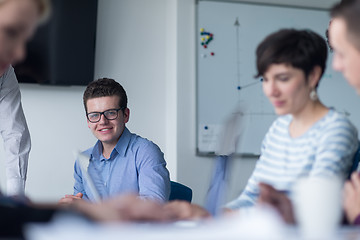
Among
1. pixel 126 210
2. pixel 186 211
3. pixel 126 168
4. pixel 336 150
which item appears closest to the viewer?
pixel 126 210

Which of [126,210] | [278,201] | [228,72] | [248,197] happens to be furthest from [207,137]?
[126,210]

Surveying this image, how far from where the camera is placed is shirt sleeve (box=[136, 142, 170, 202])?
2123 millimetres

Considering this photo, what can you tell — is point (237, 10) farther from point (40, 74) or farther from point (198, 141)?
point (40, 74)

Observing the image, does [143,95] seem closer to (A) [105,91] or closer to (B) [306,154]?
(A) [105,91]

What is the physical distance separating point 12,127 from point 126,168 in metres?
0.60

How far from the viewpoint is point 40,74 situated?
351cm

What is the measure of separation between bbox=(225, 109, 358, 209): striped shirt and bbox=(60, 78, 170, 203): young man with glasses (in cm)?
92

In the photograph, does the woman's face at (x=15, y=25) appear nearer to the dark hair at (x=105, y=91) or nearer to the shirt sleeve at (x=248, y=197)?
the shirt sleeve at (x=248, y=197)

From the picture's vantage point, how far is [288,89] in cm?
137

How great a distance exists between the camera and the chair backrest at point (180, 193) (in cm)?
228

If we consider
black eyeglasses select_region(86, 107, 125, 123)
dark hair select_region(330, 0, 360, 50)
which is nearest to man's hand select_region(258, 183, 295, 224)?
dark hair select_region(330, 0, 360, 50)

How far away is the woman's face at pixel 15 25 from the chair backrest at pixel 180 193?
1.30 meters

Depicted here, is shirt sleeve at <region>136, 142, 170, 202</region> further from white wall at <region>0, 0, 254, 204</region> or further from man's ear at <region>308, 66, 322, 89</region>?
white wall at <region>0, 0, 254, 204</region>

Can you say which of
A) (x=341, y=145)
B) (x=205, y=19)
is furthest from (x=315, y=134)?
(x=205, y=19)
